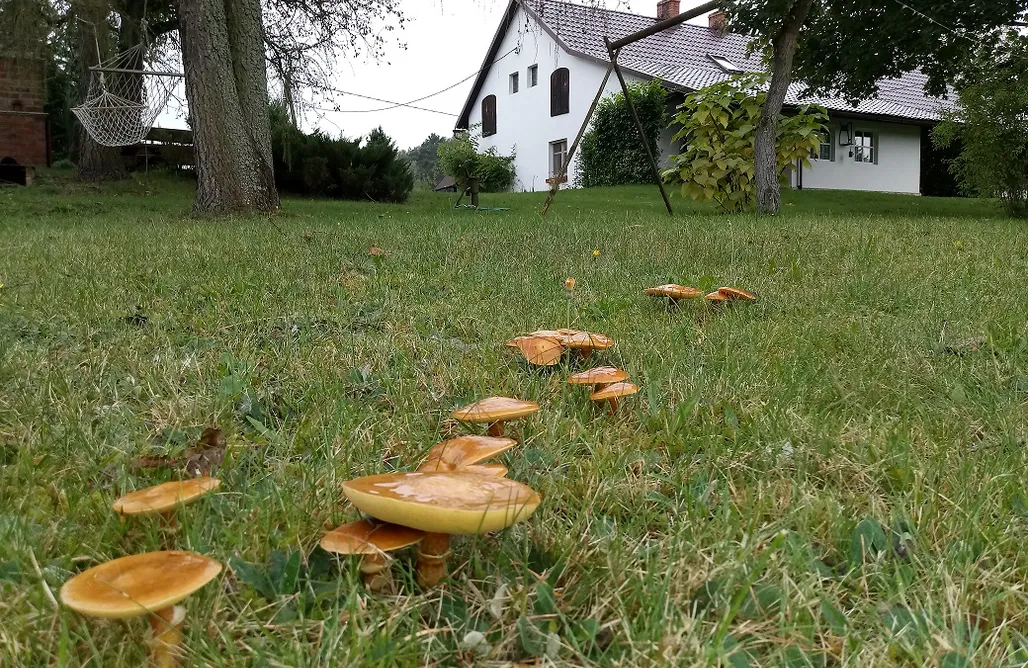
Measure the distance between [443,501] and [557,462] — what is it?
26.2 inches

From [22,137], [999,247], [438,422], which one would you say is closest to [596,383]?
[438,422]

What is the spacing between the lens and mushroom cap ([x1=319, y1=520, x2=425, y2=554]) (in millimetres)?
1053

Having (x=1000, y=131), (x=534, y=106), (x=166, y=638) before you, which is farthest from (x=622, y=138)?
(x=166, y=638)

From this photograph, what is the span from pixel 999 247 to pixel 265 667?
248 inches

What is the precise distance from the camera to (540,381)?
84.6 inches

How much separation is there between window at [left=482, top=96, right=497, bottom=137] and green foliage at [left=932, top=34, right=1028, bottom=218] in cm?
2215

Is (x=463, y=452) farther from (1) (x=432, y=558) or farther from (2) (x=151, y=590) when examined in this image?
(2) (x=151, y=590)

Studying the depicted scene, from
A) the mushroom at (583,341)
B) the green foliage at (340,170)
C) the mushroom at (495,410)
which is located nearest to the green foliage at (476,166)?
the green foliage at (340,170)

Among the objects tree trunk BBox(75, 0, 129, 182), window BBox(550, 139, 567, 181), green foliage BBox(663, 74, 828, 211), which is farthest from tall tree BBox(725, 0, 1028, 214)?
window BBox(550, 139, 567, 181)

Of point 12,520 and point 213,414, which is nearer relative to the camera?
point 12,520

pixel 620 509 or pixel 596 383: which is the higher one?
pixel 596 383

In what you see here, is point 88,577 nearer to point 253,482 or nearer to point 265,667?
point 265,667

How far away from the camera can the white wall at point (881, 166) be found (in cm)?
2512

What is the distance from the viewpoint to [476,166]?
91.6ft
